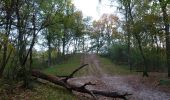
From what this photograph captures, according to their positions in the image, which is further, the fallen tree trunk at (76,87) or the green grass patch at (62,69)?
the green grass patch at (62,69)

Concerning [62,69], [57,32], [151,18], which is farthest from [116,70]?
[151,18]

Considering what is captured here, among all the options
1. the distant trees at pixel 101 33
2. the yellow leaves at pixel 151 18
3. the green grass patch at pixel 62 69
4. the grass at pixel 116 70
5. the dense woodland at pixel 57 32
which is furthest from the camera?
the distant trees at pixel 101 33

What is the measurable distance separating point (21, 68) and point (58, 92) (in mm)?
2428

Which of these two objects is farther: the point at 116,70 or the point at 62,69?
the point at 62,69

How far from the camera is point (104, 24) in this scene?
84.2m

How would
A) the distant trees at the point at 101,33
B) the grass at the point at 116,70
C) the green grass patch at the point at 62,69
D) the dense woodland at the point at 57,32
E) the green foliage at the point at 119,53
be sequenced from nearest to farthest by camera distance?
1. the dense woodland at the point at 57,32
2. the grass at the point at 116,70
3. the green grass patch at the point at 62,69
4. the green foliage at the point at 119,53
5. the distant trees at the point at 101,33

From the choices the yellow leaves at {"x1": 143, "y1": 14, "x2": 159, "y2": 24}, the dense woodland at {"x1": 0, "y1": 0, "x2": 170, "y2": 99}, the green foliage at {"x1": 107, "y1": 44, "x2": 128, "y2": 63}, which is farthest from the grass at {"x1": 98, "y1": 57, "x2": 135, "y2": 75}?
the yellow leaves at {"x1": 143, "y1": 14, "x2": 159, "y2": 24}

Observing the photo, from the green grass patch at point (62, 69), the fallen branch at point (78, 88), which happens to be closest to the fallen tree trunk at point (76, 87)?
the fallen branch at point (78, 88)

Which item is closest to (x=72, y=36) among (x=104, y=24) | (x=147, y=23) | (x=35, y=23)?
(x=104, y=24)

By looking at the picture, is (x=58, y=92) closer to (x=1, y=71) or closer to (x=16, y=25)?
(x=1, y=71)

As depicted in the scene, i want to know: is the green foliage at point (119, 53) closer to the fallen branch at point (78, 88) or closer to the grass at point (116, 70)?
the grass at point (116, 70)

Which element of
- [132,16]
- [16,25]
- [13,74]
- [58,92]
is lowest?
[58,92]

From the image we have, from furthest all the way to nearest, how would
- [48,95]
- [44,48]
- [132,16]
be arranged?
[44,48] < [132,16] < [48,95]

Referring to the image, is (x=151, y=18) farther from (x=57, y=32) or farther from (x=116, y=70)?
(x=116, y=70)
